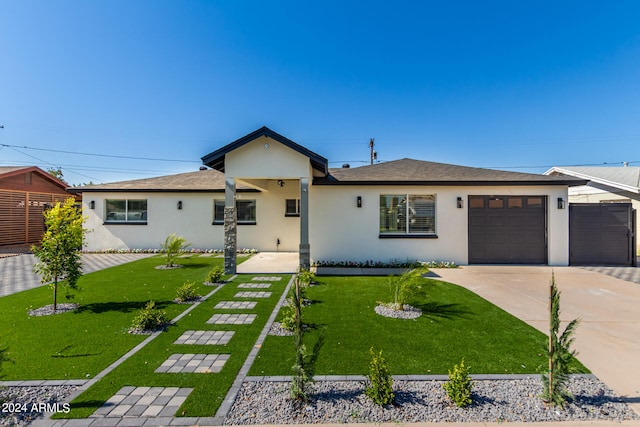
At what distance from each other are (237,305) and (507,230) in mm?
9873

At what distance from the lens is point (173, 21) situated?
1090cm

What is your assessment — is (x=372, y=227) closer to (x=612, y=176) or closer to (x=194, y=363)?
(x=194, y=363)

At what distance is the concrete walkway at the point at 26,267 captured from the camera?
746 centimetres

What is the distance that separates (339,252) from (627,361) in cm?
777

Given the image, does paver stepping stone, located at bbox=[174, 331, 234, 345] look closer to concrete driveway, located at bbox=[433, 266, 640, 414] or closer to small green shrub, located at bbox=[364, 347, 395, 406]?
small green shrub, located at bbox=[364, 347, 395, 406]

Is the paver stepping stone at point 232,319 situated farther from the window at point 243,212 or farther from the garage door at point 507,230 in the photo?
the garage door at point 507,230

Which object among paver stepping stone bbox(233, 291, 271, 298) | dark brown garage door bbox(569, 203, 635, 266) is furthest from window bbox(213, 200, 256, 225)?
dark brown garage door bbox(569, 203, 635, 266)

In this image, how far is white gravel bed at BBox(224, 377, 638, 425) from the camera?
2.65 metres

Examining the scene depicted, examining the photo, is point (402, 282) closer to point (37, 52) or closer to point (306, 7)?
point (306, 7)

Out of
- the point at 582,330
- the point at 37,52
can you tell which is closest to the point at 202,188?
the point at 37,52

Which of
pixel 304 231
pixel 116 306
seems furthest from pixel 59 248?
pixel 304 231

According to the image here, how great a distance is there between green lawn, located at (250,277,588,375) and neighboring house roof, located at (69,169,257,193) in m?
9.05

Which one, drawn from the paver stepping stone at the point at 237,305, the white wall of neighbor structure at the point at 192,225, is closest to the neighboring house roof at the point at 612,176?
the white wall of neighbor structure at the point at 192,225

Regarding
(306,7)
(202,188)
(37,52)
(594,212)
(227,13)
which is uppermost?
(306,7)
